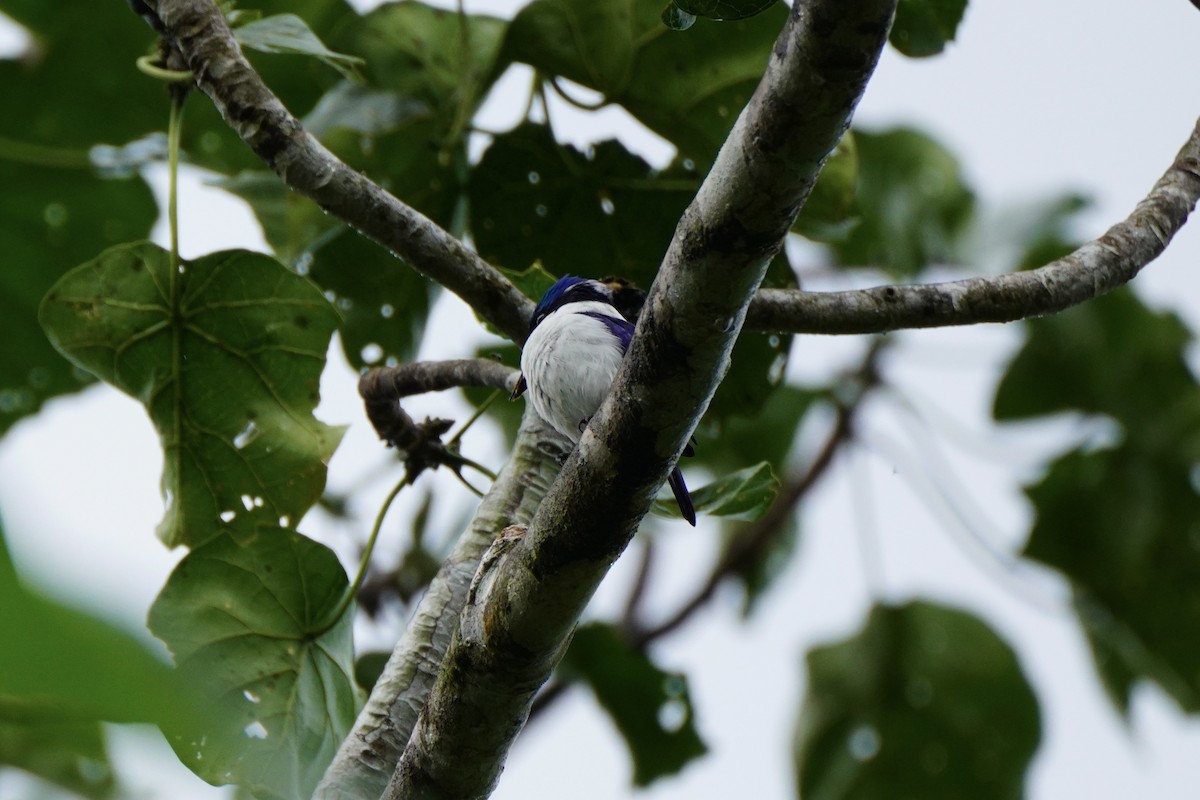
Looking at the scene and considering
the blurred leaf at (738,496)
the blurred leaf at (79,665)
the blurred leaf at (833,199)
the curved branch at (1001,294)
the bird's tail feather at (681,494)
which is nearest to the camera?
the blurred leaf at (79,665)

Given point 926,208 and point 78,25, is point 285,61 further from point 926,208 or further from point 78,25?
point 926,208

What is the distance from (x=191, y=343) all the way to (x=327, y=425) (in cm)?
26

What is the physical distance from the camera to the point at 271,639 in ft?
6.07

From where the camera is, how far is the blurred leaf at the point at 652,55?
7.20 ft

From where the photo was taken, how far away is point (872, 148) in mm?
3678

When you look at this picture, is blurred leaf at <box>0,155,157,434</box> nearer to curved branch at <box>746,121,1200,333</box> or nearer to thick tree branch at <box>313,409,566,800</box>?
thick tree branch at <box>313,409,566,800</box>

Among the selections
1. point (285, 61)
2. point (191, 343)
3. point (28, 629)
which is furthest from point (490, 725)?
point (285, 61)

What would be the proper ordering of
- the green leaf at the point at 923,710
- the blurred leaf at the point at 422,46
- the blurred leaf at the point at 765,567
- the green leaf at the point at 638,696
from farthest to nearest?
the blurred leaf at the point at 765,567 < the green leaf at the point at 923,710 < the green leaf at the point at 638,696 < the blurred leaf at the point at 422,46

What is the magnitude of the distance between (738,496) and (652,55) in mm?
917

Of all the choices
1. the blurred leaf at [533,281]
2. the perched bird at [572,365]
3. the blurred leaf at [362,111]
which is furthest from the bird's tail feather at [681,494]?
the blurred leaf at [362,111]

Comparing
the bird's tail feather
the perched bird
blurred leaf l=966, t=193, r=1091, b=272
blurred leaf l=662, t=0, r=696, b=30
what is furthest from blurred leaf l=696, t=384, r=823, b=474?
blurred leaf l=662, t=0, r=696, b=30

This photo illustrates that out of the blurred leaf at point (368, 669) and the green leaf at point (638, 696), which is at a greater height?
the blurred leaf at point (368, 669)

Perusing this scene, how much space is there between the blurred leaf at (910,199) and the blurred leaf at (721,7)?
2301 millimetres

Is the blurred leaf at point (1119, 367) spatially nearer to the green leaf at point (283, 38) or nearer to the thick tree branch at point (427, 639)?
the thick tree branch at point (427, 639)
